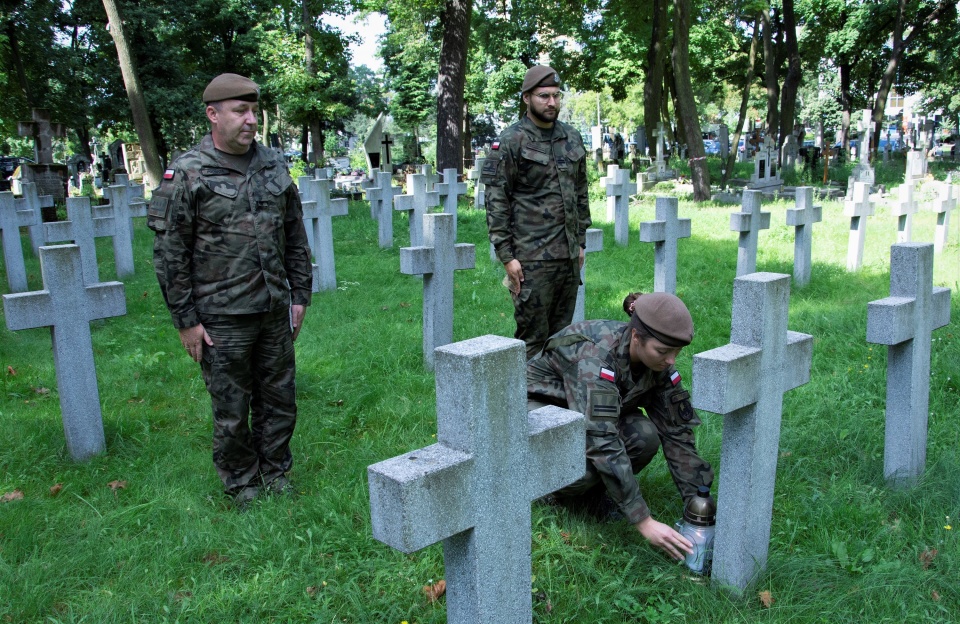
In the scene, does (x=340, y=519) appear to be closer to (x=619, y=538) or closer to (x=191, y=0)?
(x=619, y=538)

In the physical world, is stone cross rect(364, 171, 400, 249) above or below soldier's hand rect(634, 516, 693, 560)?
above

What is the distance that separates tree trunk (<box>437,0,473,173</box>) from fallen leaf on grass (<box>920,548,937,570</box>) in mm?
14341

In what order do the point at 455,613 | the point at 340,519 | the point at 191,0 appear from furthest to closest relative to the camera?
the point at 191,0
the point at 340,519
the point at 455,613

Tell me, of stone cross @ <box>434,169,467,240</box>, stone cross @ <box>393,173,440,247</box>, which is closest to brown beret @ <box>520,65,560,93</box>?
stone cross @ <box>393,173,440,247</box>

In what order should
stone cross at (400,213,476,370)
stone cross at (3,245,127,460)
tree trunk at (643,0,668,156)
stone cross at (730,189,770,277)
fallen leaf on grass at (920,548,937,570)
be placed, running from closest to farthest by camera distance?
fallen leaf on grass at (920,548,937,570) → stone cross at (3,245,127,460) → stone cross at (400,213,476,370) → stone cross at (730,189,770,277) → tree trunk at (643,0,668,156)

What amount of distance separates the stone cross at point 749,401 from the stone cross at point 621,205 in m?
8.04

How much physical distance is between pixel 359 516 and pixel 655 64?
22155 millimetres

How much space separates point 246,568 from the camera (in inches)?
129

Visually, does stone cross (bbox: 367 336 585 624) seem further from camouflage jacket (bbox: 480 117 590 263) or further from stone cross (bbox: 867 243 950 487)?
camouflage jacket (bbox: 480 117 590 263)

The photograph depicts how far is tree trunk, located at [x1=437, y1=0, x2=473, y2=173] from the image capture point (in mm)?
16062

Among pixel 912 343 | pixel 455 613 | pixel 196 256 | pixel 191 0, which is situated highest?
pixel 191 0

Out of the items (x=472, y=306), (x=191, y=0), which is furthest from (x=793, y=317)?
(x=191, y=0)

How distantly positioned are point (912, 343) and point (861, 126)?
19.2 m

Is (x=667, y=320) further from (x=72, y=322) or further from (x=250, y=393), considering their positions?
(x=72, y=322)
